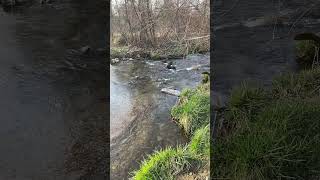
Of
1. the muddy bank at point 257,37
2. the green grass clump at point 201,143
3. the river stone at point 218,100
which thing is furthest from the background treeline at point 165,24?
the green grass clump at point 201,143

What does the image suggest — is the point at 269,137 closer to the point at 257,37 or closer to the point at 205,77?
the point at 205,77

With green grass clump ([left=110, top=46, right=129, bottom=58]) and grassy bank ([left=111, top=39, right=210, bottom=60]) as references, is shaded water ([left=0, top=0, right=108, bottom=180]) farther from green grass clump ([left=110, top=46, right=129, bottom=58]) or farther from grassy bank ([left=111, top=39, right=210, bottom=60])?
grassy bank ([left=111, top=39, right=210, bottom=60])

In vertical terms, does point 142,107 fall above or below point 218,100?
below

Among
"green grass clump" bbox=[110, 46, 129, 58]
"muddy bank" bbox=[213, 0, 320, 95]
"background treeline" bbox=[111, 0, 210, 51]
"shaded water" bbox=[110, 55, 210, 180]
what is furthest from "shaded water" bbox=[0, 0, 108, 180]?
"muddy bank" bbox=[213, 0, 320, 95]

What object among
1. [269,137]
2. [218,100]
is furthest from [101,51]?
[269,137]

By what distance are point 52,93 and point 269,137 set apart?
420 centimetres

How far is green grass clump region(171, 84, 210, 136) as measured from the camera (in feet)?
18.4

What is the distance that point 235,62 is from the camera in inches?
285

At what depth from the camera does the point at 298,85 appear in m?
5.79

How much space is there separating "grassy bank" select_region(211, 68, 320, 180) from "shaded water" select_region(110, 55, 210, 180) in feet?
2.59

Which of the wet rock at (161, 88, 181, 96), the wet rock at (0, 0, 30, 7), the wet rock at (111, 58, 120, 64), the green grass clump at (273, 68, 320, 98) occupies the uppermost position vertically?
the wet rock at (0, 0, 30, 7)

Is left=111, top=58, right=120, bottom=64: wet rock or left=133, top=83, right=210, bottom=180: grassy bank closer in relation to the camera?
left=133, top=83, right=210, bottom=180: grassy bank

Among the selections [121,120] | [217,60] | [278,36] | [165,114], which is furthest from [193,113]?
[278,36]

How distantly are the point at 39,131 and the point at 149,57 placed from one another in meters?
2.04
